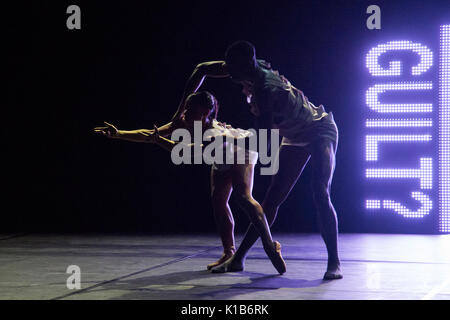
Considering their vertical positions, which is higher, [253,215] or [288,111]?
[288,111]

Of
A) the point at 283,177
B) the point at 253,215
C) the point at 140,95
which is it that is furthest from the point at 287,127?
the point at 140,95

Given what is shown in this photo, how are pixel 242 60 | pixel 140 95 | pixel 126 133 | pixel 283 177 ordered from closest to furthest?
1. pixel 242 60
2. pixel 283 177
3. pixel 126 133
4. pixel 140 95

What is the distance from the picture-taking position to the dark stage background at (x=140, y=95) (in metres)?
7.89

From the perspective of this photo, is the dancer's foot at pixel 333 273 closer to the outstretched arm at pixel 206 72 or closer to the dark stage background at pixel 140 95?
the outstretched arm at pixel 206 72

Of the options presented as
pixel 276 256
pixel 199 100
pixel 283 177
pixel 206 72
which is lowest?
pixel 276 256

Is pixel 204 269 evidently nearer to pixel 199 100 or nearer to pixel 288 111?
pixel 199 100

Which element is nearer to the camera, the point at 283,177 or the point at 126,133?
the point at 283,177

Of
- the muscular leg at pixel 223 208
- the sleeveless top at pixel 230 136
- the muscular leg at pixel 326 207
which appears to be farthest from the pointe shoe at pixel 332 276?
the sleeveless top at pixel 230 136

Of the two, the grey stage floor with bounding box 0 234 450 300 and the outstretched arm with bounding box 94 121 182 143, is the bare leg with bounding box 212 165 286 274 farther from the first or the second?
the outstretched arm with bounding box 94 121 182 143

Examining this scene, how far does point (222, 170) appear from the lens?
16.1 ft

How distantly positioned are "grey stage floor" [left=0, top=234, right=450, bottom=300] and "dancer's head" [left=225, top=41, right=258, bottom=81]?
134cm

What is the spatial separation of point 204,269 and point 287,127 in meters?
1.25

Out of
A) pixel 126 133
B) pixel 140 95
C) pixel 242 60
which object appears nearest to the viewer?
pixel 242 60

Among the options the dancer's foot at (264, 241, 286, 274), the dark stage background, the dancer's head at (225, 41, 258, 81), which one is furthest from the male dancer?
the dark stage background
